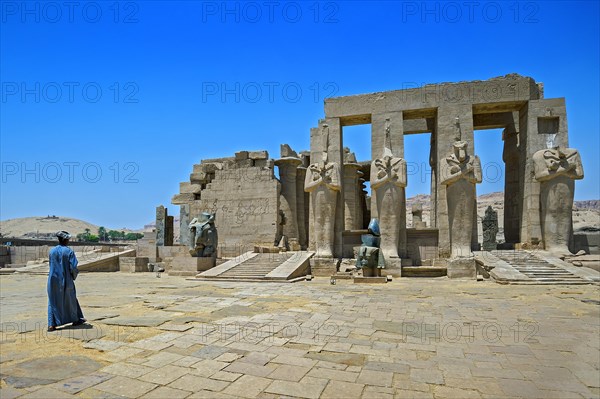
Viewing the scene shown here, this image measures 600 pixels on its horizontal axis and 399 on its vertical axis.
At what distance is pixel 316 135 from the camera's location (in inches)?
714

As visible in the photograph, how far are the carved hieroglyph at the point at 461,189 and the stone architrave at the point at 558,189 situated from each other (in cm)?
230

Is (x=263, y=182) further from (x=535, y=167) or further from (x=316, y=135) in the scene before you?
(x=535, y=167)

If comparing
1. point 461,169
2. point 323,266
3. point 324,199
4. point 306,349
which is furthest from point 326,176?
point 306,349

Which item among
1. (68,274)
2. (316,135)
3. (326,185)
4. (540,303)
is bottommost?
(540,303)

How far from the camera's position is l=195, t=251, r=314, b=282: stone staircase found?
43.1 feet

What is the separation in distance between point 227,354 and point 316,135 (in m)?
14.5

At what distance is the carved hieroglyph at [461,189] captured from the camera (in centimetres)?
1453

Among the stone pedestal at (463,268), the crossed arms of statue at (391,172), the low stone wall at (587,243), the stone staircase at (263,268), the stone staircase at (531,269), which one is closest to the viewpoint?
the stone staircase at (531,269)

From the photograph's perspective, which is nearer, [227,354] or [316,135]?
[227,354]

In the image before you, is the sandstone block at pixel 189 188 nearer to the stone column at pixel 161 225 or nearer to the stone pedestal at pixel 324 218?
the stone column at pixel 161 225

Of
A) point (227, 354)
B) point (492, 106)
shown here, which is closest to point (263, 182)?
point (492, 106)

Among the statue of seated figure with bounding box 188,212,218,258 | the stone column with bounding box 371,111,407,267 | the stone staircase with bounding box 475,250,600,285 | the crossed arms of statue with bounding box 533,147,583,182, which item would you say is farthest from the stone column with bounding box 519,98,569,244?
the statue of seated figure with bounding box 188,212,218,258

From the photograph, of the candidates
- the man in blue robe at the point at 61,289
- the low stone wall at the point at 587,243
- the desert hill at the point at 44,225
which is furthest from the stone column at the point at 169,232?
the desert hill at the point at 44,225

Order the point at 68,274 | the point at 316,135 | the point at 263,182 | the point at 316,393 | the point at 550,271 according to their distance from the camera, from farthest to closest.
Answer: the point at 263,182, the point at 316,135, the point at 550,271, the point at 68,274, the point at 316,393
